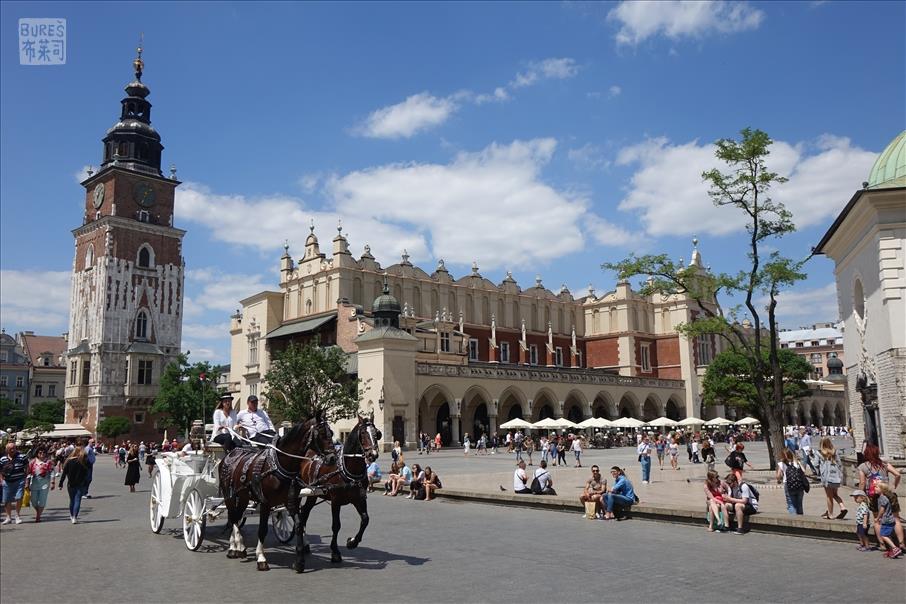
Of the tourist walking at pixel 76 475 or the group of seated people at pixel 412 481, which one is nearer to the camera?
the tourist walking at pixel 76 475

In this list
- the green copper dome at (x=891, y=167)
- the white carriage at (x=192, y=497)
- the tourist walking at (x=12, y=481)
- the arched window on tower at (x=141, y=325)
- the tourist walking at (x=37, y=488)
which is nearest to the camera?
the white carriage at (x=192, y=497)

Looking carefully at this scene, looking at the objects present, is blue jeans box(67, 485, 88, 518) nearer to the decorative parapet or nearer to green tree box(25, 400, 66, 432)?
the decorative parapet

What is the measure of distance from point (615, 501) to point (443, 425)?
37.5m

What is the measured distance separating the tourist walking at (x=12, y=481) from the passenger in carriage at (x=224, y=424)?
3.49m

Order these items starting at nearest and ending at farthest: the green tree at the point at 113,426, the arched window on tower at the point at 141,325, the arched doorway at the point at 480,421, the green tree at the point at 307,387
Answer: the green tree at the point at 307,387 → the arched doorway at the point at 480,421 → the green tree at the point at 113,426 → the arched window on tower at the point at 141,325

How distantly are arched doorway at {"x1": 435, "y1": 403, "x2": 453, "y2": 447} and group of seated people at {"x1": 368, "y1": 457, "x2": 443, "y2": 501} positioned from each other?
2870cm

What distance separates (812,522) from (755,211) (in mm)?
13124

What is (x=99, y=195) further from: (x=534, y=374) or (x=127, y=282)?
(x=534, y=374)

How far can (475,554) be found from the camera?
9969 mm

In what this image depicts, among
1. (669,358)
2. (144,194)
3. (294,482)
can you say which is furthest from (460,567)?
(144,194)

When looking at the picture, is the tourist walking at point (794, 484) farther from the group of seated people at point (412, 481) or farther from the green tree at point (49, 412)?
the green tree at point (49, 412)

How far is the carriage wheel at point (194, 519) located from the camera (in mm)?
9936

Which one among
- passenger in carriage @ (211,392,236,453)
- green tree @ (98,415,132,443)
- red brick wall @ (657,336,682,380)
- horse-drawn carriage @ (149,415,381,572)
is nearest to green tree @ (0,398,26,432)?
green tree @ (98,415,132,443)

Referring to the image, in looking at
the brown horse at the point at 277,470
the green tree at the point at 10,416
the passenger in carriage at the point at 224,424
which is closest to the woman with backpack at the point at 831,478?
the brown horse at the point at 277,470
